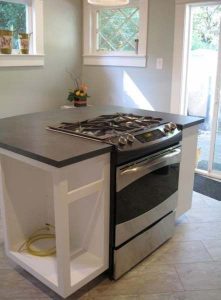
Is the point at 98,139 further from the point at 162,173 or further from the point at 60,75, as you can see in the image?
the point at 60,75

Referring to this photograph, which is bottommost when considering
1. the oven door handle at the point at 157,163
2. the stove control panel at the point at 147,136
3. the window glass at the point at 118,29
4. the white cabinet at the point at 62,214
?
Answer: the white cabinet at the point at 62,214

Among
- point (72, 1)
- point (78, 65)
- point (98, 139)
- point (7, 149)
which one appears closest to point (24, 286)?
point (7, 149)

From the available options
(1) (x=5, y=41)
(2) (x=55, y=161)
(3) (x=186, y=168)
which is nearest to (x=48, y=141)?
(2) (x=55, y=161)

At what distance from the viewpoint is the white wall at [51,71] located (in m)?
3.80

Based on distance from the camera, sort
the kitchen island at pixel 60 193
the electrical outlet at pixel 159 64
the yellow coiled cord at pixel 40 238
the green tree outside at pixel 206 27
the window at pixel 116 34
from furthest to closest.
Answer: the window at pixel 116 34, the electrical outlet at pixel 159 64, the green tree outside at pixel 206 27, the yellow coiled cord at pixel 40 238, the kitchen island at pixel 60 193

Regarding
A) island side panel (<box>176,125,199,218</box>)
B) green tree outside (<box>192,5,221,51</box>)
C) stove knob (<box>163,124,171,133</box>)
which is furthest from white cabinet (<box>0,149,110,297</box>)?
green tree outside (<box>192,5,221,51</box>)

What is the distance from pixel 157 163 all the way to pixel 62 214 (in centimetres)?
76

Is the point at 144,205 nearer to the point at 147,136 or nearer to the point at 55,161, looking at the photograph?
the point at 147,136

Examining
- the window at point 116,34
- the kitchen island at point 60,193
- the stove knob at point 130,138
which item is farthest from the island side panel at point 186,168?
the window at point 116,34

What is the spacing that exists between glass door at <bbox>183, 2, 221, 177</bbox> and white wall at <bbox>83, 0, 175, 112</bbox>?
230 mm

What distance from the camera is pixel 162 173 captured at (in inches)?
87.9

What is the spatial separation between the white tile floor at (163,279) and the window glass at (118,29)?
2538mm

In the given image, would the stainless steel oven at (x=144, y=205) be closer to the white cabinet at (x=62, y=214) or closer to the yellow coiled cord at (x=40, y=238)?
the white cabinet at (x=62, y=214)

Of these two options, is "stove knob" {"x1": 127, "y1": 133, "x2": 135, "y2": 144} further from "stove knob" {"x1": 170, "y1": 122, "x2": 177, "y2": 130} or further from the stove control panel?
"stove knob" {"x1": 170, "y1": 122, "x2": 177, "y2": 130}
